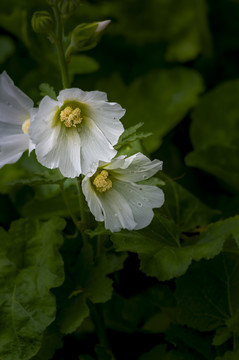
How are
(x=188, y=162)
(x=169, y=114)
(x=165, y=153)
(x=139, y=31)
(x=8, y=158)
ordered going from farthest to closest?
(x=139, y=31) → (x=169, y=114) → (x=165, y=153) → (x=188, y=162) → (x=8, y=158)

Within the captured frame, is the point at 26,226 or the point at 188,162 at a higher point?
the point at 26,226

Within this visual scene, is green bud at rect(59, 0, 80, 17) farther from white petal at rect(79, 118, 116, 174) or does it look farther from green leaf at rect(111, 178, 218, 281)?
green leaf at rect(111, 178, 218, 281)

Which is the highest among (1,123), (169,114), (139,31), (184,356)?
(1,123)

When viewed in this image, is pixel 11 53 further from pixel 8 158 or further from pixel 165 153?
pixel 8 158

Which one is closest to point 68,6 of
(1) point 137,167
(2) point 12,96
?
(2) point 12,96

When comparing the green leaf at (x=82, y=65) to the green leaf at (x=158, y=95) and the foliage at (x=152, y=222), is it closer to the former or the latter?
the foliage at (x=152, y=222)

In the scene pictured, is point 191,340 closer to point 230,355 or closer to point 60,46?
point 230,355

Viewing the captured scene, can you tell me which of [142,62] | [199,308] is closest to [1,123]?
[199,308]
